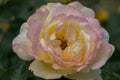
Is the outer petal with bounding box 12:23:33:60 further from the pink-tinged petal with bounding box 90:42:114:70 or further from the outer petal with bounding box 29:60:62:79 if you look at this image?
the pink-tinged petal with bounding box 90:42:114:70

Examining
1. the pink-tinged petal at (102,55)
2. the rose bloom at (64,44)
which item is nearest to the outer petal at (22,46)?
the rose bloom at (64,44)

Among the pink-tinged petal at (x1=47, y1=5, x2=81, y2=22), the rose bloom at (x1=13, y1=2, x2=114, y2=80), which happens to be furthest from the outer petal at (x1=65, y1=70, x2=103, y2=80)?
the pink-tinged petal at (x1=47, y1=5, x2=81, y2=22)

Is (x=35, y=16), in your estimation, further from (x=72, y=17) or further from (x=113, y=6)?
(x=113, y=6)

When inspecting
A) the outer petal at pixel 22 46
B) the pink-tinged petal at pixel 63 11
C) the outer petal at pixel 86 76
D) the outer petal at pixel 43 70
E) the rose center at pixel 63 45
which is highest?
the pink-tinged petal at pixel 63 11

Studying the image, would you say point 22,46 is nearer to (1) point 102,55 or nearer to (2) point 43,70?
(2) point 43,70

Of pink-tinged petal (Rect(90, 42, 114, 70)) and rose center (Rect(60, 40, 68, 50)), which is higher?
rose center (Rect(60, 40, 68, 50))

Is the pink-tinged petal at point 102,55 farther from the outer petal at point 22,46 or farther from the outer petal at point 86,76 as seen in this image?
the outer petal at point 22,46

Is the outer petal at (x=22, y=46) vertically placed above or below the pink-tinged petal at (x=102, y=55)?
above

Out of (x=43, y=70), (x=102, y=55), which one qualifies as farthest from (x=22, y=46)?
(x=102, y=55)
